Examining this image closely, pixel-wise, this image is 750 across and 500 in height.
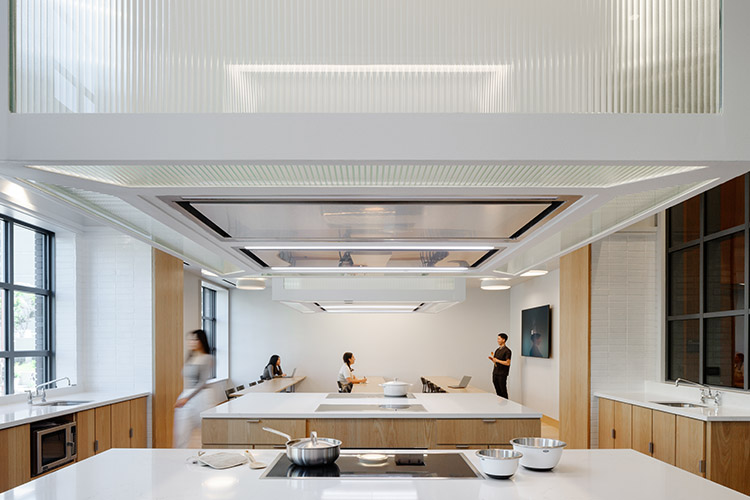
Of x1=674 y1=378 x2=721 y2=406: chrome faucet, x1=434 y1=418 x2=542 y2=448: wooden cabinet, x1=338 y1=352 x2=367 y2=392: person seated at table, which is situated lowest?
x1=338 y1=352 x2=367 y2=392: person seated at table

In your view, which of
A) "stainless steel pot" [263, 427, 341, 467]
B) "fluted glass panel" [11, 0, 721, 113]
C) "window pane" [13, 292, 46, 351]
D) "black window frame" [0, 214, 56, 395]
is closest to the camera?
"fluted glass panel" [11, 0, 721, 113]

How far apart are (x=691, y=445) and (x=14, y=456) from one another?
4.70 m

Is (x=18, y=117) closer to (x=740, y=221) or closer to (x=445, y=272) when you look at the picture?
(x=445, y=272)

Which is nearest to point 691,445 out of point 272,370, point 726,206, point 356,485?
point 726,206

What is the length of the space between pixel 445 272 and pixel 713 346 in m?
3.61

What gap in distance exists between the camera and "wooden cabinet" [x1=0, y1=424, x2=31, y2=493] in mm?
4355

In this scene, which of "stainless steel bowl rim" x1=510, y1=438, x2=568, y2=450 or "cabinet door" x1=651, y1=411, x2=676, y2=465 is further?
"cabinet door" x1=651, y1=411, x2=676, y2=465

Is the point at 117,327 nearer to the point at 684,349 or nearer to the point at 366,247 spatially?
the point at 366,247

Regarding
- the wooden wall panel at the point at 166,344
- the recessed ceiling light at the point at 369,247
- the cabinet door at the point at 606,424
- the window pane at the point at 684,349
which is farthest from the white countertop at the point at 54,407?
the window pane at the point at 684,349

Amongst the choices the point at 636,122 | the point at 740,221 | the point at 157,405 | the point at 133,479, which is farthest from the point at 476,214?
the point at 157,405

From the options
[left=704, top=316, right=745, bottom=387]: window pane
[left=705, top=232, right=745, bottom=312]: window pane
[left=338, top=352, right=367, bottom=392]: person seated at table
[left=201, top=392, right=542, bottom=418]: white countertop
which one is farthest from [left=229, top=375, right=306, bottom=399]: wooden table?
[left=705, top=232, right=745, bottom=312]: window pane

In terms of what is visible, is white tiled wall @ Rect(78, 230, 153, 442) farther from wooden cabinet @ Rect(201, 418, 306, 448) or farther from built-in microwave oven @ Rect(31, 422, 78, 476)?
wooden cabinet @ Rect(201, 418, 306, 448)

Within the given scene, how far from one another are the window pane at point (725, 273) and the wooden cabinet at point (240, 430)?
377 cm

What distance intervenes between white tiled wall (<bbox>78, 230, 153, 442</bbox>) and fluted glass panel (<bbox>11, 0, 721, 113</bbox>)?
5.30 meters
